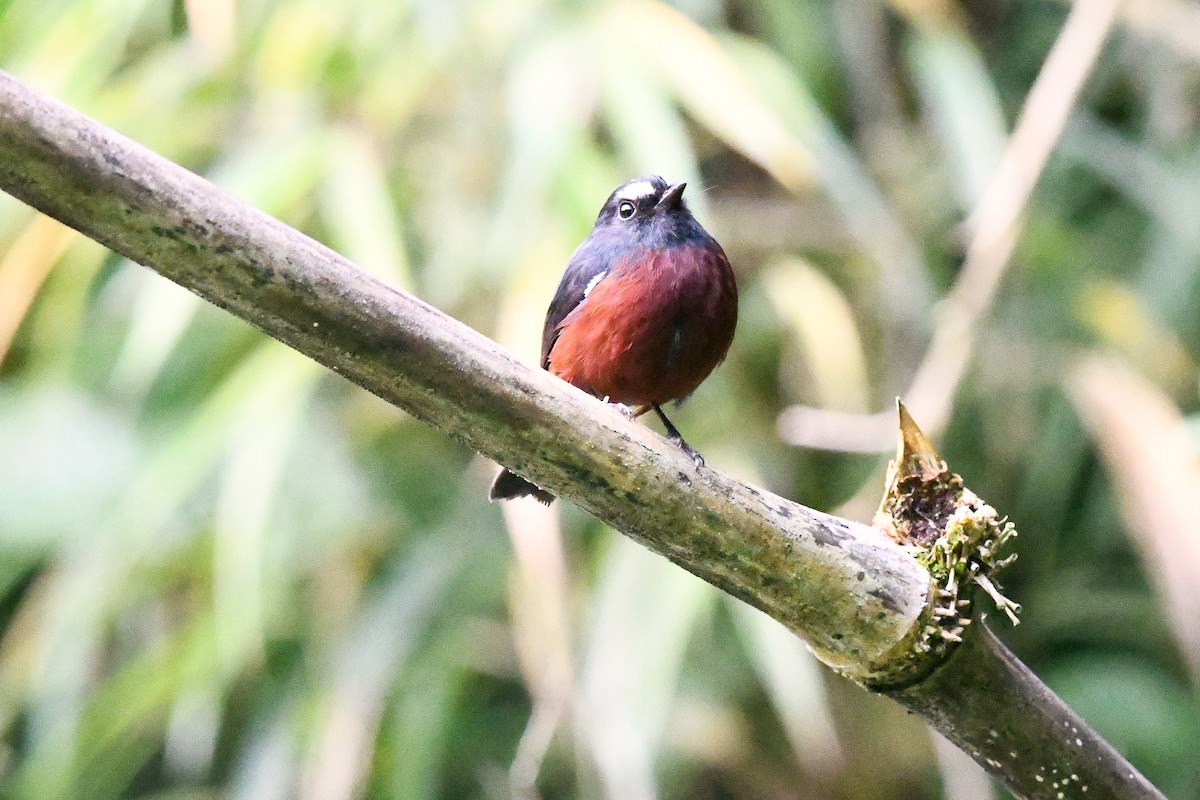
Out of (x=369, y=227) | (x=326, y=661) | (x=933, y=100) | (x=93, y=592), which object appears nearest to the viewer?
(x=369, y=227)

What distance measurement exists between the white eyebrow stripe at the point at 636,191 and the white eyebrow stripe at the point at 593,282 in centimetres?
22

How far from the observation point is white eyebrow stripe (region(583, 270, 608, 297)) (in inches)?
90.4

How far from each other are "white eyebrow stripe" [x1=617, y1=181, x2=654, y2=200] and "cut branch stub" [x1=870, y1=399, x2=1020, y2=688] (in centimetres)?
110

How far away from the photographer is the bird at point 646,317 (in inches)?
85.3

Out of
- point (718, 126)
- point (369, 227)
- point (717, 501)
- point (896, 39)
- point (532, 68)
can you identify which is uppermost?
point (896, 39)

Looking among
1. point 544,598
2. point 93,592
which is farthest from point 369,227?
point 93,592

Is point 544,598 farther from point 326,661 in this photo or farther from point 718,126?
point 718,126

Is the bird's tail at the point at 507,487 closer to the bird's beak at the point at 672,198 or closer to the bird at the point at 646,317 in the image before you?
the bird at the point at 646,317

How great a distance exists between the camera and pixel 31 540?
3.36 m

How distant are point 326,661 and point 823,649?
2.06 metres

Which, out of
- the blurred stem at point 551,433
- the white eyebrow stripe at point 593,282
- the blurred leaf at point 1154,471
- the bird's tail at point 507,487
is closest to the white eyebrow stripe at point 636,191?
the white eyebrow stripe at point 593,282

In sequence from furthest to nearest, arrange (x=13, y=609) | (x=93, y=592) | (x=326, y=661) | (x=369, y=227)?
(x=13, y=609) < (x=326, y=661) < (x=93, y=592) < (x=369, y=227)

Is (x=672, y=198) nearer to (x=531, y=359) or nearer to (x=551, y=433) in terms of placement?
(x=531, y=359)

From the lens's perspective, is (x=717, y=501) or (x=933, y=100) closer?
(x=717, y=501)
